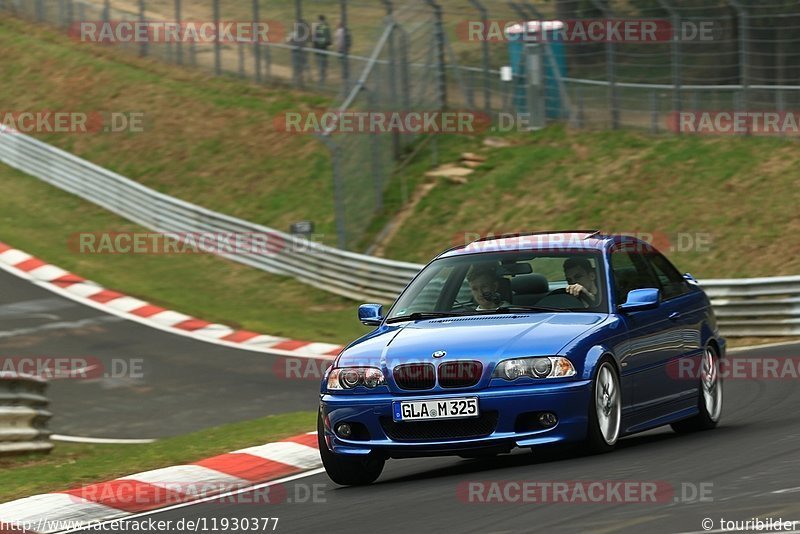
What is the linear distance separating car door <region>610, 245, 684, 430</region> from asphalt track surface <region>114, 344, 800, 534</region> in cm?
28

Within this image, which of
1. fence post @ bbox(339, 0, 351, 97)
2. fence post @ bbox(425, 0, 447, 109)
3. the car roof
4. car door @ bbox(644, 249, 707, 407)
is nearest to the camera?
the car roof

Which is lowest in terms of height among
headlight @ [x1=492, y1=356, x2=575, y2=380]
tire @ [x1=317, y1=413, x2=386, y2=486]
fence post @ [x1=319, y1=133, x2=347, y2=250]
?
fence post @ [x1=319, y1=133, x2=347, y2=250]

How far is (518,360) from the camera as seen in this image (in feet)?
27.9

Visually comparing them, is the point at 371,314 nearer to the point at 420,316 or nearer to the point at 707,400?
the point at 420,316

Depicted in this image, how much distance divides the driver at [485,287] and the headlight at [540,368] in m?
0.96

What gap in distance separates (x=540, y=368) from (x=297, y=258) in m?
17.4

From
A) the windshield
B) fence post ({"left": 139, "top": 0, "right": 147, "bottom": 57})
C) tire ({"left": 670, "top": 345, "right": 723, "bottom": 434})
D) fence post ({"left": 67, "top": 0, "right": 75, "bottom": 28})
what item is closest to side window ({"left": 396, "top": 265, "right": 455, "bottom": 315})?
the windshield

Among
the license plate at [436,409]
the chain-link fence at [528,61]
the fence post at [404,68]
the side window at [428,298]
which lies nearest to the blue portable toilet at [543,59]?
the chain-link fence at [528,61]

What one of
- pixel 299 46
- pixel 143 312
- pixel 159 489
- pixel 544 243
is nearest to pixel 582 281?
pixel 544 243

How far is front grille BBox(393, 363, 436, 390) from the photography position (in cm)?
852

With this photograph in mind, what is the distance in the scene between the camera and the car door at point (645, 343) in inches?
367

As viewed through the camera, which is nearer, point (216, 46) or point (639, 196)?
point (639, 196)

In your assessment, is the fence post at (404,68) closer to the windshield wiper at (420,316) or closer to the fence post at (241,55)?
the fence post at (241,55)

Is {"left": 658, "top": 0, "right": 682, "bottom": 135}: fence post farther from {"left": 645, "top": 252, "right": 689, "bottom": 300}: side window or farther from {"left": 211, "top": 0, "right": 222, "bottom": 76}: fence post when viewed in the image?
{"left": 645, "top": 252, "right": 689, "bottom": 300}: side window
